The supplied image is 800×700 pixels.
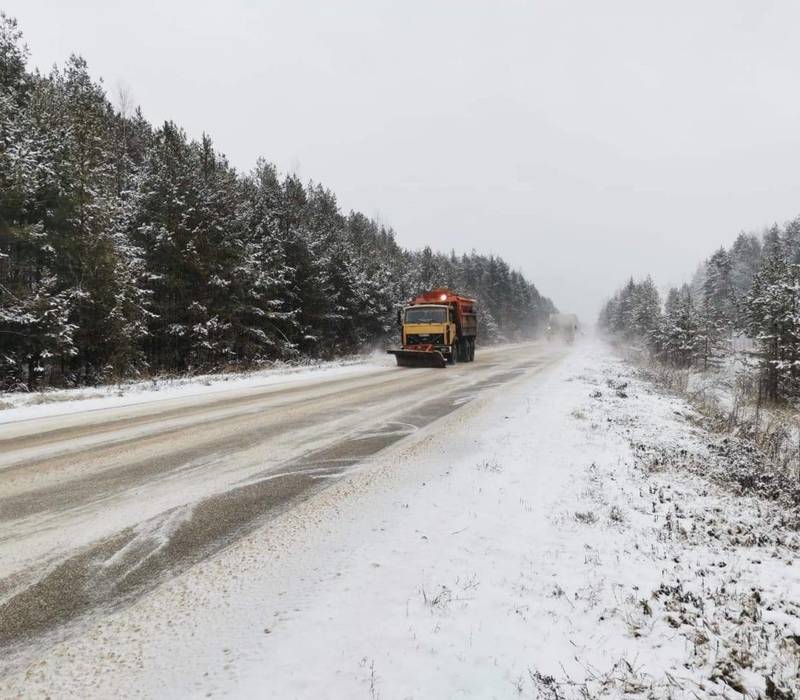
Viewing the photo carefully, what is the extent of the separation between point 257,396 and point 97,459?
6.01 m

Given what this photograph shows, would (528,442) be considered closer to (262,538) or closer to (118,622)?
(262,538)

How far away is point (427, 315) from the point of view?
72.7 ft

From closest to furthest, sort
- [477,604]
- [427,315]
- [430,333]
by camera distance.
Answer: [477,604] < [430,333] < [427,315]

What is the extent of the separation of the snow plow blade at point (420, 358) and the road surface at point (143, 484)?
33.3 ft

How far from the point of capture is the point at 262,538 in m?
3.70

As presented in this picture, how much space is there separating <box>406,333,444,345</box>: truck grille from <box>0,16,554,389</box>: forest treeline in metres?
7.46

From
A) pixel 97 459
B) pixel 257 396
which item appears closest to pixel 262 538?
pixel 97 459

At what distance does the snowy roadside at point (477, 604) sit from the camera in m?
2.20

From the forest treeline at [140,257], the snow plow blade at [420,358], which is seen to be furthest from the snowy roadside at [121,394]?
the snow plow blade at [420,358]

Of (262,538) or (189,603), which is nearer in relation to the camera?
(189,603)

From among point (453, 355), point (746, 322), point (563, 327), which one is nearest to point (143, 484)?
point (453, 355)

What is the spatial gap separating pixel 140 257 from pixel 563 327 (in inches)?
2063

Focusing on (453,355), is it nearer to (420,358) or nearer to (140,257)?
(420,358)

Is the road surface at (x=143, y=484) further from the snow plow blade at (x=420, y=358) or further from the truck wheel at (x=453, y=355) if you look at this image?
the truck wheel at (x=453, y=355)
